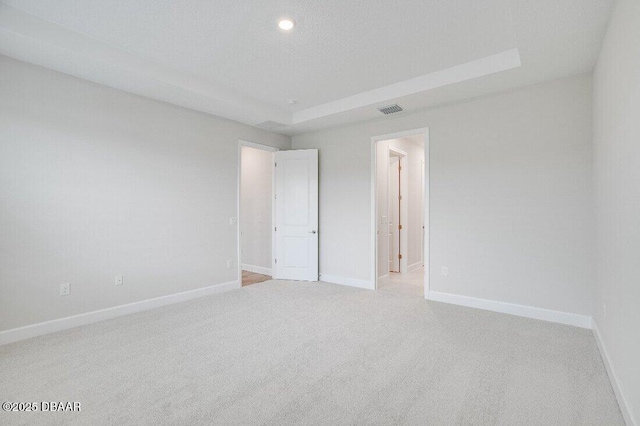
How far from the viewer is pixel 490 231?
3.71 meters

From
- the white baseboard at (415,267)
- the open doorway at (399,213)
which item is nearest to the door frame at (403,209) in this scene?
the open doorway at (399,213)

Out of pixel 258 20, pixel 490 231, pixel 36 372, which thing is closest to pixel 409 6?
pixel 258 20

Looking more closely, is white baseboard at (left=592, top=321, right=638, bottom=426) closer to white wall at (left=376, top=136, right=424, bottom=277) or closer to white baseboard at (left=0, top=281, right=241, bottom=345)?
white wall at (left=376, top=136, right=424, bottom=277)

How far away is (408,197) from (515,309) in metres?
3.32

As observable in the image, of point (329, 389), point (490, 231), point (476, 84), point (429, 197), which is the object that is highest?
point (476, 84)

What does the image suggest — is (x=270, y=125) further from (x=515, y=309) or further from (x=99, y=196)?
(x=515, y=309)

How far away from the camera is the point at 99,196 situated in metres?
3.41

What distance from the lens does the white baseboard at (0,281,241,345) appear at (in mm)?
2859

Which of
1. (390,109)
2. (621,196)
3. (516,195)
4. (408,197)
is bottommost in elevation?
(621,196)

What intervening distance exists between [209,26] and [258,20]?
44 centimetres

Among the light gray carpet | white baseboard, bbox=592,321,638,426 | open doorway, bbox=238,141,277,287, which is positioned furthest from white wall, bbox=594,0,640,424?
open doorway, bbox=238,141,277,287

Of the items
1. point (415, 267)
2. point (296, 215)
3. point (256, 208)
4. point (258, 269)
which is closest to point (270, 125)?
point (296, 215)

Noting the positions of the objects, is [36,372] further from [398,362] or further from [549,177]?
[549,177]

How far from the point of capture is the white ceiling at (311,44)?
2.35 m
